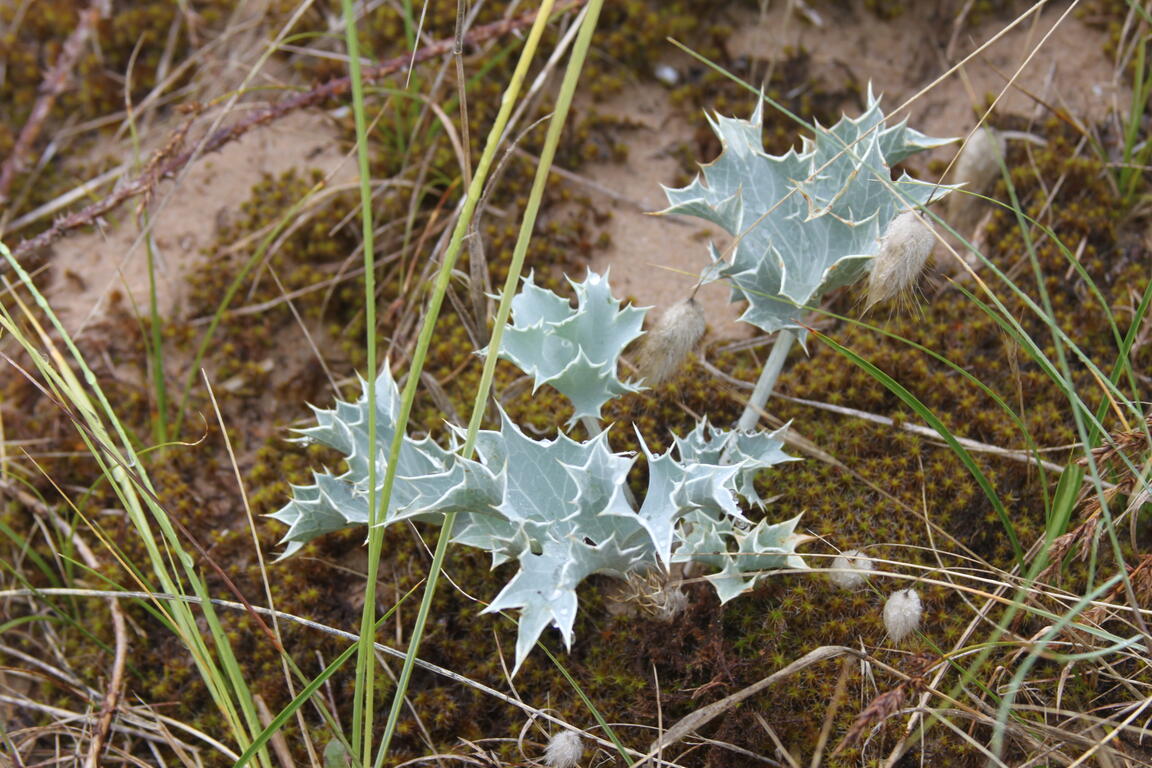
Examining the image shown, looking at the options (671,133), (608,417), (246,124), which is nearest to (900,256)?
(608,417)

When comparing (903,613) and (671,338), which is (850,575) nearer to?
(903,613)

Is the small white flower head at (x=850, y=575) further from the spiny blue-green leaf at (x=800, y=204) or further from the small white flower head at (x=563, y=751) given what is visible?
the small white flower head at (x=563, y=751)

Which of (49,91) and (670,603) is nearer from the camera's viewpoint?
(670,603)

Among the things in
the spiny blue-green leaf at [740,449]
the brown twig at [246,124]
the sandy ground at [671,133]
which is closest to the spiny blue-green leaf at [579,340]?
the spiny blue-green leaf at [740,449]

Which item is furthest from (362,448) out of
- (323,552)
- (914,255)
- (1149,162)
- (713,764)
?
(1149,162)

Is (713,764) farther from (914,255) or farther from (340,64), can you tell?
(340,64)
